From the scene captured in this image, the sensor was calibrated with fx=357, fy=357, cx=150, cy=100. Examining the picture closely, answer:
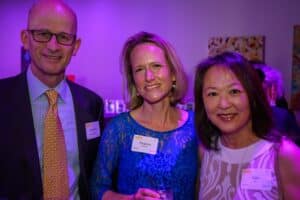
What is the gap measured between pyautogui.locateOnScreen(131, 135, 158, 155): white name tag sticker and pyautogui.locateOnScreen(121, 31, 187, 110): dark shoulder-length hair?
0.83ft

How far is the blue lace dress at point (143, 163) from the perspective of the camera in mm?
1761

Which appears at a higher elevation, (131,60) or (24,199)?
(131,60)

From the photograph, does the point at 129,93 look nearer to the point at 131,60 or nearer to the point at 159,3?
the point at 131,60

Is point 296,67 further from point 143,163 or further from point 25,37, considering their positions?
point 25,37

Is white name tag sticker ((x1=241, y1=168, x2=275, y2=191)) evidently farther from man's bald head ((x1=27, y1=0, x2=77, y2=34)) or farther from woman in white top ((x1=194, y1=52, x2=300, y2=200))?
man's bald head ((x1=27, y1=0, x2=77, y2=34))

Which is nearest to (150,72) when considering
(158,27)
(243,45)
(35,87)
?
(35,87)

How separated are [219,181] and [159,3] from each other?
410cm

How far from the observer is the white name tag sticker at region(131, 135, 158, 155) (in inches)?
70.6

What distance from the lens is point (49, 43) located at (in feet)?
5.95

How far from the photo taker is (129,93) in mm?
2041

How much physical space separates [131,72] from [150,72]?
209mm

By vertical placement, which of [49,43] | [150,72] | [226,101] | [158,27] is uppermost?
[158,27]

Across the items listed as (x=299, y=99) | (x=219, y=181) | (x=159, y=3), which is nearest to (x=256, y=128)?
(x=219, y=181)

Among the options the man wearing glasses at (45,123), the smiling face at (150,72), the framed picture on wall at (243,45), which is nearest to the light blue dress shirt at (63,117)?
the man wearing glasses at (45,123)
